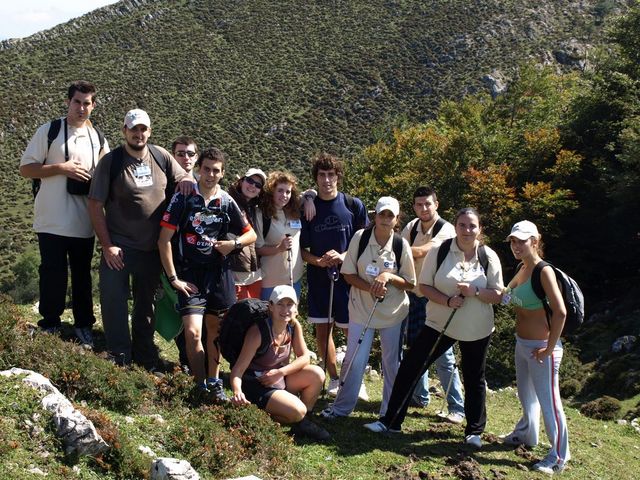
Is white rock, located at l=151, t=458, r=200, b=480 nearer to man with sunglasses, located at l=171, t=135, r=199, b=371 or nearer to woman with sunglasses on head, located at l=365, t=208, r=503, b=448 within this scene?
woman with sunglasses on head, located at l=365, t=208, r=503, b=448

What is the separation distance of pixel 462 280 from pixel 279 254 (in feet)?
6.38

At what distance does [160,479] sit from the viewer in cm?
437

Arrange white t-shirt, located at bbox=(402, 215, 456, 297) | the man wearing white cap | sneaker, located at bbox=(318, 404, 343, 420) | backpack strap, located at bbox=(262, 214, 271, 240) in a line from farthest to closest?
backpack strap, located at bbox=(262, 214, 271, 240)
white t-shirt, located at bbox=(402, 215, 456, 297)
sneaker, located at bbox=(318, 404, 343, 420)
the man wearing white cap

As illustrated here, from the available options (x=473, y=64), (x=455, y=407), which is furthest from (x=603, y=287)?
(x=473, y=64)

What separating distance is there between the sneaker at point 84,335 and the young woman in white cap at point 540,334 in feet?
13.8

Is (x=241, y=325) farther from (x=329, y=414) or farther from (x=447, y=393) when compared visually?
(x=447, y=393)

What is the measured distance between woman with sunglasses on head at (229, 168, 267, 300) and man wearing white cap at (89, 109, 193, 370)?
2.17ft

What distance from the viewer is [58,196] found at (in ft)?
20.6

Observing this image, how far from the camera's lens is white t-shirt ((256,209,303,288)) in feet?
22.5

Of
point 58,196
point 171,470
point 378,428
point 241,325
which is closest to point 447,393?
point 378,428

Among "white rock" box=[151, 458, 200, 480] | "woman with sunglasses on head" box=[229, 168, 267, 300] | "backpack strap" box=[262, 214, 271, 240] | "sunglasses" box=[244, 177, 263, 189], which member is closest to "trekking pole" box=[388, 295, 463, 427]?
"woman with sunglasses on head" box=[229, 168, 267, 300]

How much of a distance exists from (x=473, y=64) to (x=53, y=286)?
61.2 meters

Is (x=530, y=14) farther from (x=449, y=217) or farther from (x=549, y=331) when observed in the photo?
(x=549, y=331)

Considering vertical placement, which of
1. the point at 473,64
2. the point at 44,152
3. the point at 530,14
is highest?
the point at 530,14
